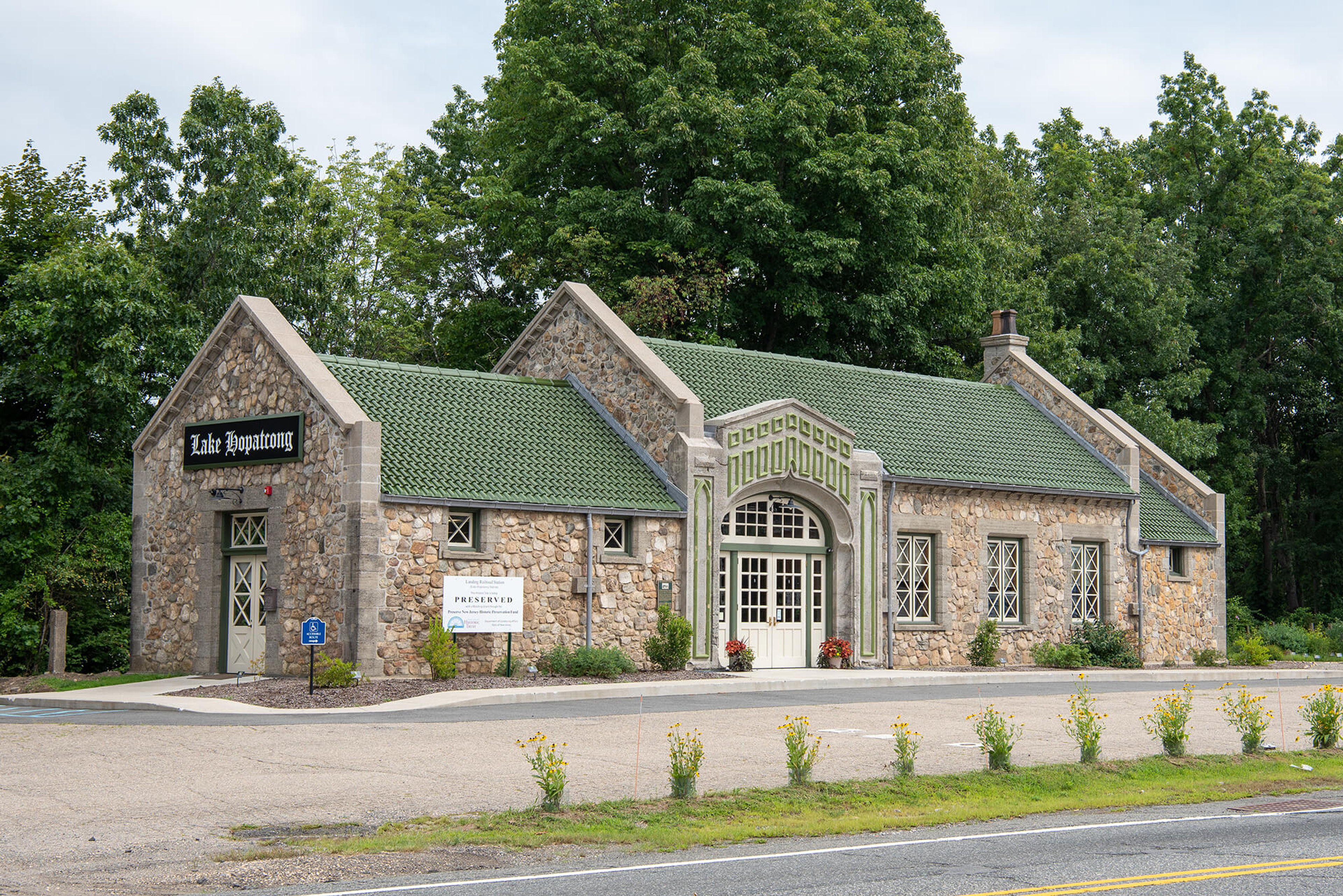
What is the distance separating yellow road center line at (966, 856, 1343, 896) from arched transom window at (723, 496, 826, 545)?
57.8 ft

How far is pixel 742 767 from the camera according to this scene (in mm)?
14414

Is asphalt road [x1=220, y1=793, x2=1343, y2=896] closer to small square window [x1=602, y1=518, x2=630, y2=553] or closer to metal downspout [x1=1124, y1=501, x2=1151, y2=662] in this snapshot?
small square window [x1=602, y1=518, x2=630, y2=553]

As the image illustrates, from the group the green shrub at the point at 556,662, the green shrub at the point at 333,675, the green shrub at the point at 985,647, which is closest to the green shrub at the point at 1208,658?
the green shrub at the point at 985,647

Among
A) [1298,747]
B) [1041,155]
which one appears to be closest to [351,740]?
[1298,747]

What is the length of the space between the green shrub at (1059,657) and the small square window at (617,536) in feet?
34.5

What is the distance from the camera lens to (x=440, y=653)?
74.7 feet

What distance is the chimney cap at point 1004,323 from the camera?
124ft

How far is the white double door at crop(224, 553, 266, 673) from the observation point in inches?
984

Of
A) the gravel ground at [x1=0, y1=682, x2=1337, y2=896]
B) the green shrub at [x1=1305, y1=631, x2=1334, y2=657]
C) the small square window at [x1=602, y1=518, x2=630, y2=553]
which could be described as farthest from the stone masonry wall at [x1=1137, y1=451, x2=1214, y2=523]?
the gravel ground at [x1=0, y1=682, x2=1337, y2=896]

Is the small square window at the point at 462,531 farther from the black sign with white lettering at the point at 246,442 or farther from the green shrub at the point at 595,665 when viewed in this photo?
the black sign with white lettering at the point at 246,442

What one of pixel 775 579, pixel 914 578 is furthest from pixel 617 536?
pixel 914 578

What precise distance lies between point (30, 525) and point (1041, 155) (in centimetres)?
4309

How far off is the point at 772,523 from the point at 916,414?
242 inches

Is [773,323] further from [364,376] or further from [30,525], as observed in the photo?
[30,525]
